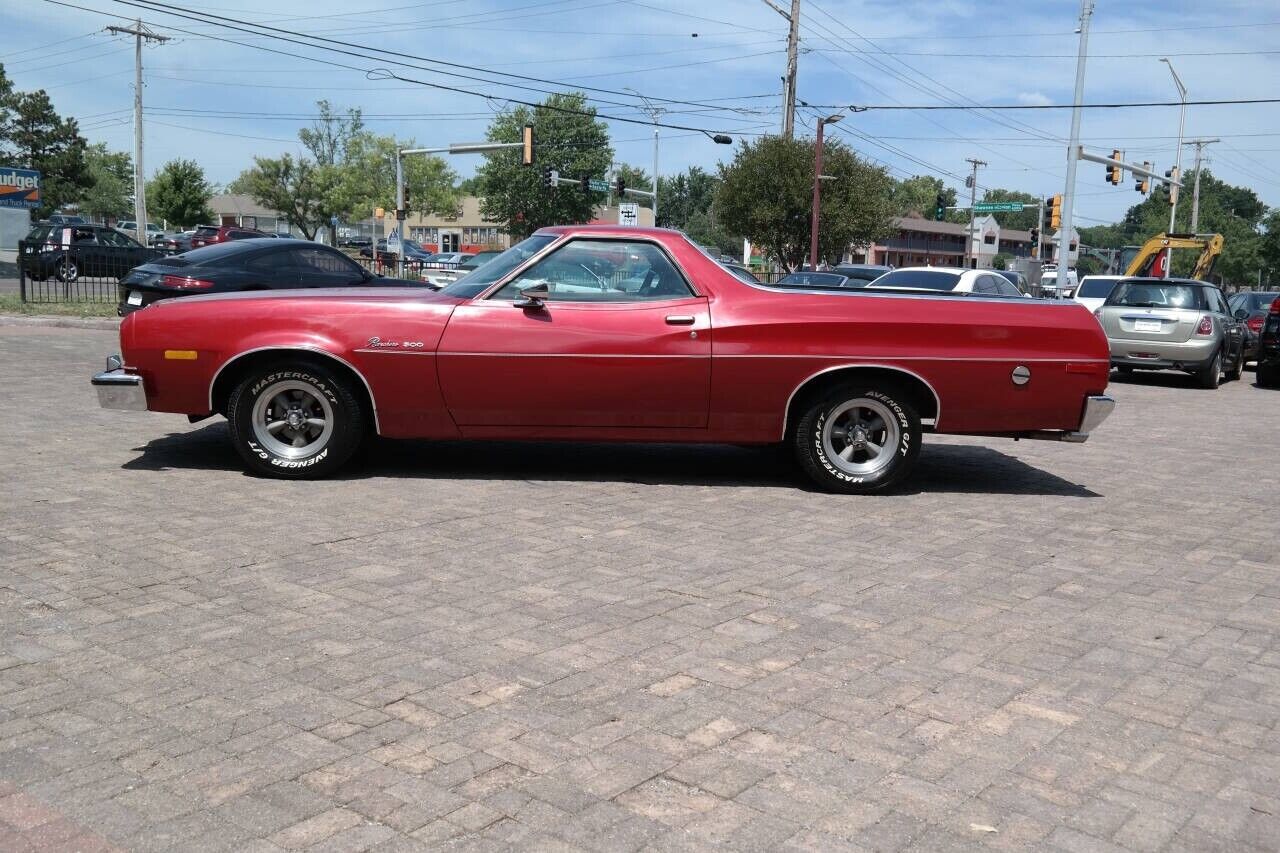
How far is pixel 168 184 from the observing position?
8056cm

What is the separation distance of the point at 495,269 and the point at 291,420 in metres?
1.58

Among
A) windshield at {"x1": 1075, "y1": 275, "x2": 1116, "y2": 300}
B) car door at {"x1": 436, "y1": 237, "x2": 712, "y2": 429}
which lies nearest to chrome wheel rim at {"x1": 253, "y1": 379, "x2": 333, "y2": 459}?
car door at {"x1": 436, "y1": 237, "x2": 712, "y2": 429}

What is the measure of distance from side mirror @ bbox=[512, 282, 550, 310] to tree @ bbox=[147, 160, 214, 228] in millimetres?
81248

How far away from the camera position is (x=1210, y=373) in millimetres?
16531

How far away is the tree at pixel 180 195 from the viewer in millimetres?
80312

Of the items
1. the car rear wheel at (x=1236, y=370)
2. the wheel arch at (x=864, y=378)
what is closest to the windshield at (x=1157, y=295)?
the car rear wheel at (x=1236, y=370)

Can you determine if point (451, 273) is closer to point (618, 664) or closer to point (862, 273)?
point (862, 273)

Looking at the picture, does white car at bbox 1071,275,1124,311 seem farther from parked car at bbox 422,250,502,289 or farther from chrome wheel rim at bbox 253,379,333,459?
chrome wheel rim at bbox 253,379,333,459

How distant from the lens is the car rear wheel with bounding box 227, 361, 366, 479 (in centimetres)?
687

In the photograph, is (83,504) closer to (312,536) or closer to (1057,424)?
(312,536)

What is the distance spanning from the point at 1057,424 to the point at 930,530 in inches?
57.1

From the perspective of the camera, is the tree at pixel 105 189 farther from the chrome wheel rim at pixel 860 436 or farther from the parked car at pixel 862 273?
the chrome wheel rim at pixel 860 436

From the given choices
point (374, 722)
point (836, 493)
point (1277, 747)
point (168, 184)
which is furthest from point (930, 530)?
point (168, 184)

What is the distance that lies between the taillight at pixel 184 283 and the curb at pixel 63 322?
3.78 meters
